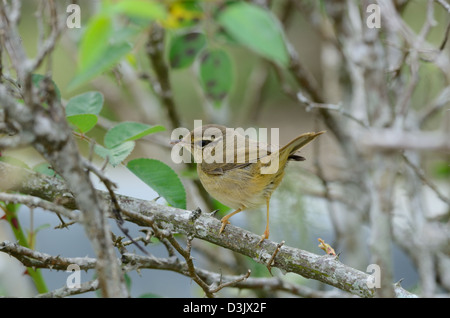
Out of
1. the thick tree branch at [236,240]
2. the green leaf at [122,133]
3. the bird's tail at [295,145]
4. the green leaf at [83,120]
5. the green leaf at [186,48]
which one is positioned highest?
the green leaf at [186,48]

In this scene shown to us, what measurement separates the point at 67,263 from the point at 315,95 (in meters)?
2.21

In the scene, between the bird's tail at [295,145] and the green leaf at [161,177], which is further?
the bird's tail at [295,145]

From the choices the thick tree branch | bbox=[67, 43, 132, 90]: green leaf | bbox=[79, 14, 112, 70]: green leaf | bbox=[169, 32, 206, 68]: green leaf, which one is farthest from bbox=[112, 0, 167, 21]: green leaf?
bbox=[169, 32, 206, 68]: green leaf

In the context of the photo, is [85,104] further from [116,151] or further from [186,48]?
[186,48]

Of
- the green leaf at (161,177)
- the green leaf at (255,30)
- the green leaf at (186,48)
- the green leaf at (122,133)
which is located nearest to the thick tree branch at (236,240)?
the green leaf at (161,177)

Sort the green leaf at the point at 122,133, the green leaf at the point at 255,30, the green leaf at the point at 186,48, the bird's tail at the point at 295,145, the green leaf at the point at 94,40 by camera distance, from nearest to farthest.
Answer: the green leaf at the point at 94,40, the green leaf at the point at 255,30, the green leaf at the point at 122,133, the bird's tail at the point at 295,145, the green leaf at the point at 186,48

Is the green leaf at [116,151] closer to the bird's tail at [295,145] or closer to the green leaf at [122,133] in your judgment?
the green leaf at [122,133]

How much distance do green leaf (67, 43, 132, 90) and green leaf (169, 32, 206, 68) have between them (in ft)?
3.65

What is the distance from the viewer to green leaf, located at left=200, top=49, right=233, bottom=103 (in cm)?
259

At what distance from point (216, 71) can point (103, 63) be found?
1.38 meters

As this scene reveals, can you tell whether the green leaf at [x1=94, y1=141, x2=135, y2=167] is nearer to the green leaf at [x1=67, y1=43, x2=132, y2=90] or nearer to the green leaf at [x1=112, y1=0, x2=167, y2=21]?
the green leaf at [x1=67, y1=43, x2=132, y2=90]

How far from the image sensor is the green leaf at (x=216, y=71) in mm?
2594

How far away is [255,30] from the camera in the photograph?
132 cm

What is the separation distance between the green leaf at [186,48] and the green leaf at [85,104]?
0.65 m
